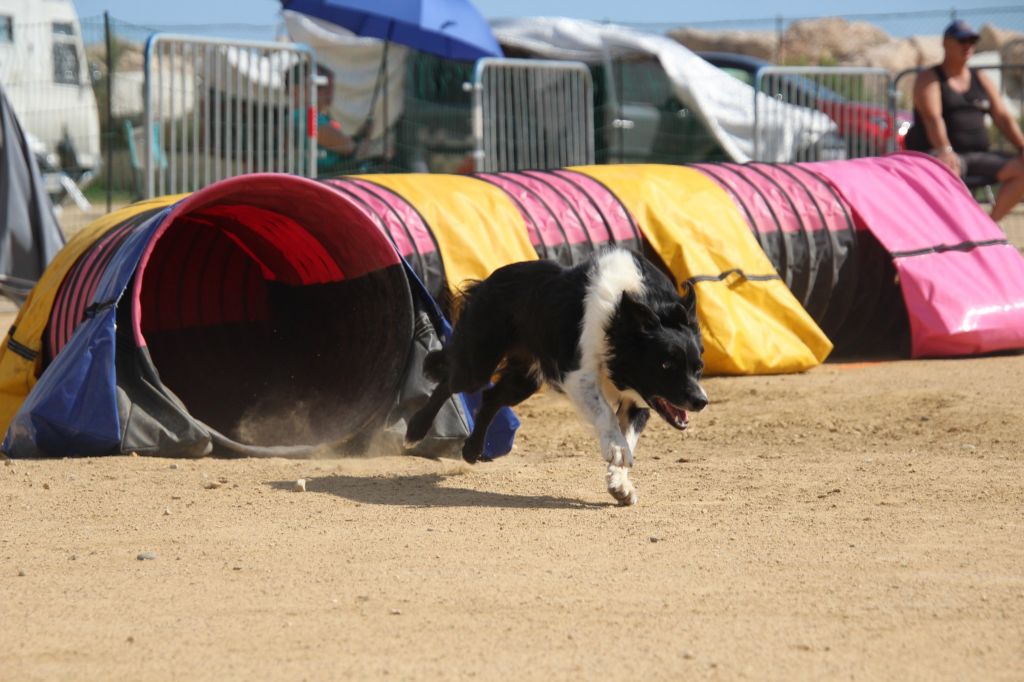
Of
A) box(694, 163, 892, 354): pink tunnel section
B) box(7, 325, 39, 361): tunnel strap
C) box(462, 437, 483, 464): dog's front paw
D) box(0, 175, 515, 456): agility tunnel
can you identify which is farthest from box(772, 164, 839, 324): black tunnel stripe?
box(7, 325, 39, 361): tunnel strap

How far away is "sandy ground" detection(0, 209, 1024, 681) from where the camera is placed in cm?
362

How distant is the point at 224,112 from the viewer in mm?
Answer: 12359

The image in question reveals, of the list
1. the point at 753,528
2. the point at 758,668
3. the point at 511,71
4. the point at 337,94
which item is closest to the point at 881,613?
the point at 758,668

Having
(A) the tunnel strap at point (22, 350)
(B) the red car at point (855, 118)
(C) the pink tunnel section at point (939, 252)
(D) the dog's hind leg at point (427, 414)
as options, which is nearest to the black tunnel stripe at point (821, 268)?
(C) the pink tunnel section at point (939, 252)

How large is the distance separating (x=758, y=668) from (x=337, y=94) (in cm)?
1533

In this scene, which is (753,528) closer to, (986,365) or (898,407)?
(898,407)

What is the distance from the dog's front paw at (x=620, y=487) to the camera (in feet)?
18.0

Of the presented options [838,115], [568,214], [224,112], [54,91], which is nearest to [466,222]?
[568,214]

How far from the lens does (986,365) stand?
924cm

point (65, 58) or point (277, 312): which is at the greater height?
point (65, 58)

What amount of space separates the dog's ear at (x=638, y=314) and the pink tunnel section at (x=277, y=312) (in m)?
1.85

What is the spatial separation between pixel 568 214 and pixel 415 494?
3.32 meters

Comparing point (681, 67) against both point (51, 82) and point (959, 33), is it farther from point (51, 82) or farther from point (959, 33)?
point (51, 82)

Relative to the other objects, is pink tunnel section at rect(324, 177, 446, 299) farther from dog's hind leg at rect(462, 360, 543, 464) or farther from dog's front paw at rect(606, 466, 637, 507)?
dog's front paw at rect(606, 466, 637, 507)
